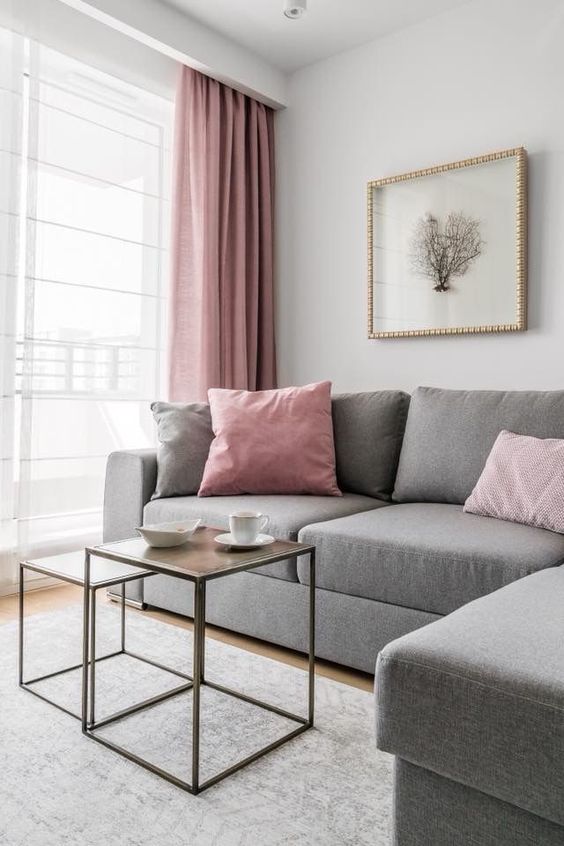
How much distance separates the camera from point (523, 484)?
2127 millimetres

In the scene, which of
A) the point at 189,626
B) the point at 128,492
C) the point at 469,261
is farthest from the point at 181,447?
the point at 469,261

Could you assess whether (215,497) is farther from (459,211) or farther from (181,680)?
(459,211)

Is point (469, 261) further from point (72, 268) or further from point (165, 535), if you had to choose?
point (165, 535)

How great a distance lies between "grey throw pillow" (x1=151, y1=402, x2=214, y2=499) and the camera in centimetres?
269

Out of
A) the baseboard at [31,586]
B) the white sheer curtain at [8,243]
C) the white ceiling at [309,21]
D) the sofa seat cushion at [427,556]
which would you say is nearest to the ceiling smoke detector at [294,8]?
the white ceiling at [309,21]

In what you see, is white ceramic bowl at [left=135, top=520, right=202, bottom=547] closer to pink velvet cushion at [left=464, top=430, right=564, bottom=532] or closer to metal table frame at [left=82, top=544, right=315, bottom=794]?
metal table frame at [left=82, top=544, right=315, bottom=794]

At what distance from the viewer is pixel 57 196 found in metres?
3.06

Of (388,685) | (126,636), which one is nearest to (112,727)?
(126,636)

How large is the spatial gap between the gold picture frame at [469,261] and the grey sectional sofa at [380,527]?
500 mm

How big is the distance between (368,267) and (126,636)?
2.07m

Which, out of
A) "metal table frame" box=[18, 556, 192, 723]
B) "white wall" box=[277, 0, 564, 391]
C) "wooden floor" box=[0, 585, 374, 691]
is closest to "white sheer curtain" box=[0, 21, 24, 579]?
"wooden floor" box=[0, 585, 374, 691]

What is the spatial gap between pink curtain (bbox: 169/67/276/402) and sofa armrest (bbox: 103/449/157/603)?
2.35 ft

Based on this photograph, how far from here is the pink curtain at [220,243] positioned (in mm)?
3436

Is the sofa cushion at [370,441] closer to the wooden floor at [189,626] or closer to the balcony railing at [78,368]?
the wooden floor at [189,626]
